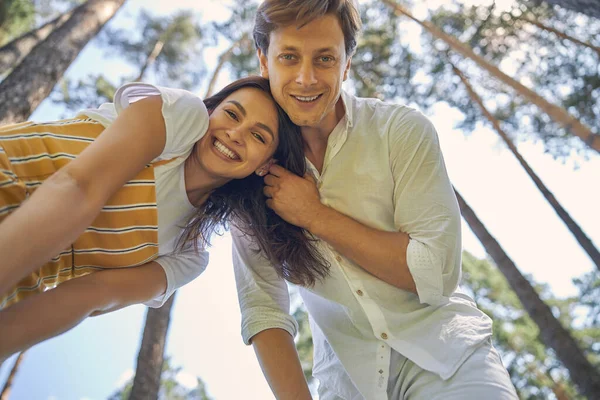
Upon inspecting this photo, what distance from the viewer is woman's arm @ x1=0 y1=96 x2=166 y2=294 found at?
5.05 feet

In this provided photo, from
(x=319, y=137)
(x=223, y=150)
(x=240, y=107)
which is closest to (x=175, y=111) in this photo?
(x=223, y=150)

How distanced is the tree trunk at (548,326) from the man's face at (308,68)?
5166 mm

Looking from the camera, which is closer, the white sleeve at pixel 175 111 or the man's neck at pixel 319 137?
the white sleeve at pixel 175 111

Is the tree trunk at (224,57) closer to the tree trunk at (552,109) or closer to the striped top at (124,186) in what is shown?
the tree trunk at (552,109)

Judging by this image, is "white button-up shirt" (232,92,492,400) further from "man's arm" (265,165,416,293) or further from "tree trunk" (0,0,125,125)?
"tree trunk" (0,0,125,125)

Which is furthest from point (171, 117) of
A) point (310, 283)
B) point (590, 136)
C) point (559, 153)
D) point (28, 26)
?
point (28, 26)

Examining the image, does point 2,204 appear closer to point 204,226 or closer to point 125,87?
point 125,87

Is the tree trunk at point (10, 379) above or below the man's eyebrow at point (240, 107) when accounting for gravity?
below

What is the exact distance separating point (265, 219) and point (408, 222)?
2.60 ft

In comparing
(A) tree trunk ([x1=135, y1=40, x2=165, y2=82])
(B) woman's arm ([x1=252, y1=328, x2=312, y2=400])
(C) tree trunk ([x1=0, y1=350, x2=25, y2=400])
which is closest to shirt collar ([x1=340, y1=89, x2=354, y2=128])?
(B) woman's arm ([x1=252, y1=328, x2=312, y2=400])

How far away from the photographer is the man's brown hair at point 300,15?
2537mm

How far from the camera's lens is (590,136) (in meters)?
4.00

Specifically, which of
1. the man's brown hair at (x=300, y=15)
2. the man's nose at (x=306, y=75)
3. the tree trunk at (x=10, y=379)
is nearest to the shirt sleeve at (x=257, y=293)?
the man's nose at (x=306, y=75)

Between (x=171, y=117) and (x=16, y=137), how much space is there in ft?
2.06
